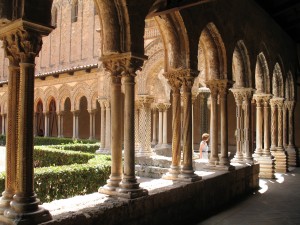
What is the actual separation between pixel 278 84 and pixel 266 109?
6.93 ft

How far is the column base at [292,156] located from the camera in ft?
45.9

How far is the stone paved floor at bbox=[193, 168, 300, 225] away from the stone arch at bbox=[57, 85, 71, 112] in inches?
659

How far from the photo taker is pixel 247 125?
937cm

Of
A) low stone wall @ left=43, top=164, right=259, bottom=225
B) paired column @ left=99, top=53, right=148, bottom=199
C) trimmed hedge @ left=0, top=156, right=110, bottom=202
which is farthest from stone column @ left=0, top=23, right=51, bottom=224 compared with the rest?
trimmed hedge @ left=0, top=156, right=110, bottom=202

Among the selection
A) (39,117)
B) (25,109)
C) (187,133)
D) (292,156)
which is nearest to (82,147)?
(292,156)

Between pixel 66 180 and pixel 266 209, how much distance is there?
3899 mm

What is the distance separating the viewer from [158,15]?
5953 mm

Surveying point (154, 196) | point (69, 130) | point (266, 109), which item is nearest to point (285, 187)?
point (266, 109)

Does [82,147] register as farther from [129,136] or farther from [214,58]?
[129,136]

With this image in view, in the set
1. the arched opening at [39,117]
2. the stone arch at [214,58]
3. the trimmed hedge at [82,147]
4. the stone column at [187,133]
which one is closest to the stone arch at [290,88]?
the stone arch at [214,58]

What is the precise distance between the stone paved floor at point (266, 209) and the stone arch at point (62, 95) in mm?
16741

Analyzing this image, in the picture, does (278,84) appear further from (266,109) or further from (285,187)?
(285,187)

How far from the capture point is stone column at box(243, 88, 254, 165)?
9.20 metres

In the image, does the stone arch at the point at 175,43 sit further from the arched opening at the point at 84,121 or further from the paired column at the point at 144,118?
the arched opening at the point at 84,121
